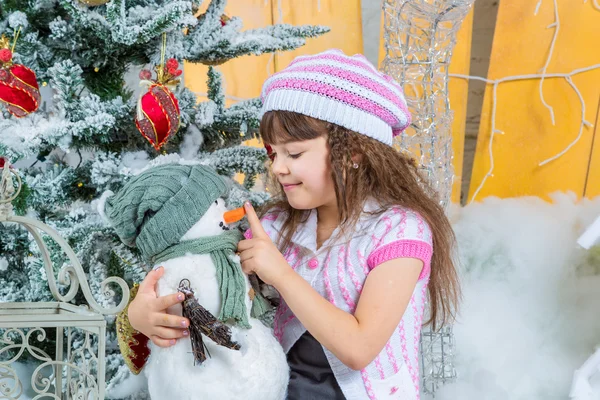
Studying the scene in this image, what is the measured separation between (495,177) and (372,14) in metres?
0.63

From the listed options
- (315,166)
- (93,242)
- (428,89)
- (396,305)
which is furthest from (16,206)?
(428,89)

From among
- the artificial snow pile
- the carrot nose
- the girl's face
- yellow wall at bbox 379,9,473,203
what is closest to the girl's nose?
the girl's face

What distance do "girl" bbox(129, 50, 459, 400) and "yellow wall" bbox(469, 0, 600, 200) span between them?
2.61ft

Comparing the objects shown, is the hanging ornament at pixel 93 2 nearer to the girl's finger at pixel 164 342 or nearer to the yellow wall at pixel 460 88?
the girl's finger at pixel 164 342

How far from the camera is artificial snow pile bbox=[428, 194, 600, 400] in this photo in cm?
160

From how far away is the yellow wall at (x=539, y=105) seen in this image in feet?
5.64

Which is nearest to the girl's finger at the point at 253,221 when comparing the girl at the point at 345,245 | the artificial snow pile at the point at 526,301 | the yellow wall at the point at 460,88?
the girl at the point at 345,245

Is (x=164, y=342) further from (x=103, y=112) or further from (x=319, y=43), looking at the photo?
(x=319, y=43)

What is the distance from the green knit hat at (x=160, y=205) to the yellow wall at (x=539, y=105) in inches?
45.7

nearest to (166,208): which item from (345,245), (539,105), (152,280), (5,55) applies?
(152,280)

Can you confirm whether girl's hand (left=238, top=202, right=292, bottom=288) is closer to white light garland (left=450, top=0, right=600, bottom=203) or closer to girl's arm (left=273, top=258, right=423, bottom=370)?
girl's arm (left=273, top=258, right=423, bottom=370)

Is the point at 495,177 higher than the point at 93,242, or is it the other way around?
the point at 93,242

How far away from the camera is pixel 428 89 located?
4.93 feet

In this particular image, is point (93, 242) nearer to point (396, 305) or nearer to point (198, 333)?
point (198, 333)
